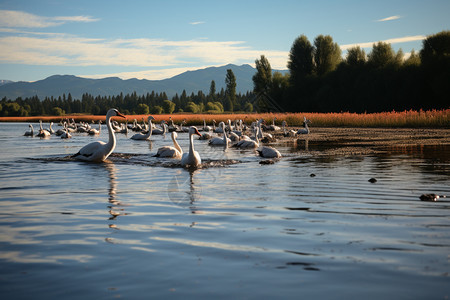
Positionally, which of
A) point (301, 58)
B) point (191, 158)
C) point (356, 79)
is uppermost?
point (301, 58)

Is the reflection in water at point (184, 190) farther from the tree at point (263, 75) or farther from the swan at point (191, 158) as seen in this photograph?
the tree at point (263, 75)

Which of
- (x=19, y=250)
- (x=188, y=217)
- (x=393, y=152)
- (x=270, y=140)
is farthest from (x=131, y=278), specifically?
(x=270, y=140)

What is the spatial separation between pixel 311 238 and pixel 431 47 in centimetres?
6834

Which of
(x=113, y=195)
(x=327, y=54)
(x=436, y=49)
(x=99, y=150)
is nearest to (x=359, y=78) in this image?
(x=436, y=49)

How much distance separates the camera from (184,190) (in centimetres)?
1180

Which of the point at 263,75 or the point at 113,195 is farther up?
the point at 263,75

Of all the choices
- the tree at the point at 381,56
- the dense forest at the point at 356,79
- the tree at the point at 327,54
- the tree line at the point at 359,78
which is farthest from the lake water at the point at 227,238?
the tree at the point at 327,54

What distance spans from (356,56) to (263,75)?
2472 cm

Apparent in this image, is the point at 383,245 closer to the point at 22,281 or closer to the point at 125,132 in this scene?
the point at 22,281

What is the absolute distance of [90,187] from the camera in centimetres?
1244

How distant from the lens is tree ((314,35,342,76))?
93.9m

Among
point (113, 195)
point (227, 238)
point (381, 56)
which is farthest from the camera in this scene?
point (381, 56)

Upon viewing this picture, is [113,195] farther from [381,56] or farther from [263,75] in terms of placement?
[263,75]

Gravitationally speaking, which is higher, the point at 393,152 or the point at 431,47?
the point at 431,47
